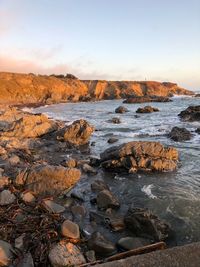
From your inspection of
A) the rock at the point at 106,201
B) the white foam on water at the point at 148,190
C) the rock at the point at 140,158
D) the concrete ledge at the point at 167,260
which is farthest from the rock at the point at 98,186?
the concrete ledge at the point at 167,260

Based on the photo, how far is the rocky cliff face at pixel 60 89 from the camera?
85750mm

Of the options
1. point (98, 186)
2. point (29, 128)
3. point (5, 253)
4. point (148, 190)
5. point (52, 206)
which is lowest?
point (148, 190)

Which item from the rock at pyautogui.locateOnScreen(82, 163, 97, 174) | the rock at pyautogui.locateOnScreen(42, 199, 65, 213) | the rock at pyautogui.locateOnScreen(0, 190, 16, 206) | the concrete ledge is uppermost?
the concrete ledge

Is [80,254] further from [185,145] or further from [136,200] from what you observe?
[185,145]

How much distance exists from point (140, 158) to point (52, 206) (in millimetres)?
5667

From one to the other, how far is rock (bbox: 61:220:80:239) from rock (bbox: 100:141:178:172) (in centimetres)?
584

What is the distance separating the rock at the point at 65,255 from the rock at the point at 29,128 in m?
13.7

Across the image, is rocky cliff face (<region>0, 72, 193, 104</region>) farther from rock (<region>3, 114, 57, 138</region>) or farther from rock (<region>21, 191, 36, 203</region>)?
rock (<region>21, 191, 36, 203</region>)

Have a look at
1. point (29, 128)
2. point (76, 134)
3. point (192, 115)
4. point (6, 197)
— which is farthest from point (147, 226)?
point (192, 115)

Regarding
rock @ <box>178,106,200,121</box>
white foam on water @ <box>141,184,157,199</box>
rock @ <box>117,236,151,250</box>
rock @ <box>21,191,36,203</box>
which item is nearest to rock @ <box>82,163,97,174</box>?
white foam on water @ <box>141,184,157,199</box>

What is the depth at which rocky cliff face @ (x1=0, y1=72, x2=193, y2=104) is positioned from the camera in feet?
281

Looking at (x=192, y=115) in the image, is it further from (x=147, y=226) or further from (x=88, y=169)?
(x=147, y=226)

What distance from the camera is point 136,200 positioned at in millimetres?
9648

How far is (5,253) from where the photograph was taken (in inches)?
230
